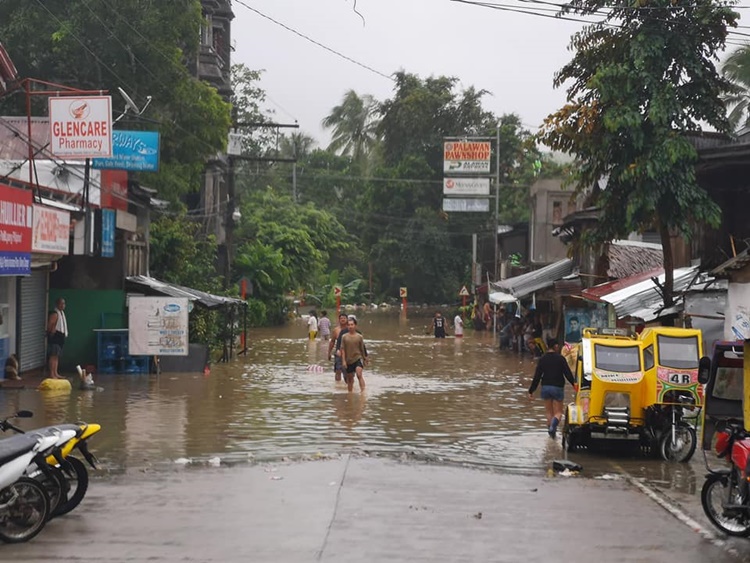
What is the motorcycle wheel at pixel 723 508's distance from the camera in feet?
32.2

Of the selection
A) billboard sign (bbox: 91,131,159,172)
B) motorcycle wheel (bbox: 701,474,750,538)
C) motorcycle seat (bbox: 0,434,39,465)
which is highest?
billboard sign (bbox: 91,131,159,172)

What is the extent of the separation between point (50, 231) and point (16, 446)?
1353 cm

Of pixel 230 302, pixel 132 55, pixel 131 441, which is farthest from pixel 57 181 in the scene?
pixel 131 441

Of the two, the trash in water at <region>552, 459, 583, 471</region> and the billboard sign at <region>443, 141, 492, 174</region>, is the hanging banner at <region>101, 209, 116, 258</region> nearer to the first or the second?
the trash in water at <region>552, 459, 583, 471</region>

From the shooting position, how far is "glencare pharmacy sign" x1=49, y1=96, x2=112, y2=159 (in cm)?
2205

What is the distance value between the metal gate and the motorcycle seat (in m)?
16.0

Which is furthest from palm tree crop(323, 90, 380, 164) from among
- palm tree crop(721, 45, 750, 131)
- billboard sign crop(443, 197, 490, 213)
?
palm tree crop(721, 45, 750, 131)

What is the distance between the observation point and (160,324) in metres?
26.0

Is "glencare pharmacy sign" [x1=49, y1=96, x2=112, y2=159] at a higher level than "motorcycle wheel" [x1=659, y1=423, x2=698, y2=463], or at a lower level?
higher

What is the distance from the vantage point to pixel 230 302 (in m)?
29.9

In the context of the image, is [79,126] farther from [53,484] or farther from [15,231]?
[53,484]

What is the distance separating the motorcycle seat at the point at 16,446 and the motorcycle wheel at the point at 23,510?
0.23 m

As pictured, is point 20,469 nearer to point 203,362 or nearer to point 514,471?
point 514,471

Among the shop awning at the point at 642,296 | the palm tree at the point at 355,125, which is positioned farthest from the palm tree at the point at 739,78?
the palm tree at the point at 355,125
